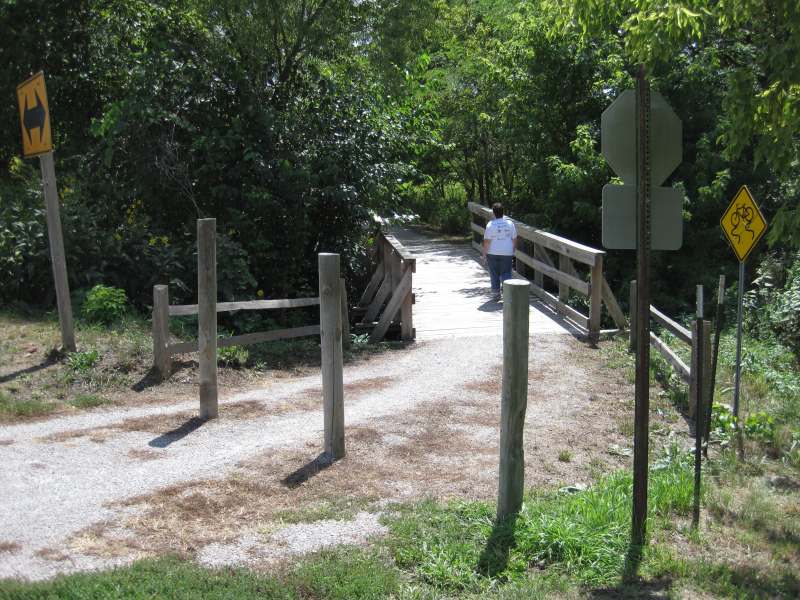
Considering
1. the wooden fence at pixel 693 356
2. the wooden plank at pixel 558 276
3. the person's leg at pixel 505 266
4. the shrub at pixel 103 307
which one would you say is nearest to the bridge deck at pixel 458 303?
the person's leg at pixel 505 266

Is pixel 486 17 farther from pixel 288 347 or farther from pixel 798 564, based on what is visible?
pixel 798 564

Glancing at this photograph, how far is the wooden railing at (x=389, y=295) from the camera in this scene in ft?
40.5

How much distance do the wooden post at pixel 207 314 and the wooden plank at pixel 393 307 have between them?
4.48 m

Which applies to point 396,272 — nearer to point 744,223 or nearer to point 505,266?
point 505,266

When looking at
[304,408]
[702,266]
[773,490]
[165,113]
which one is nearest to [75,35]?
[165,113]

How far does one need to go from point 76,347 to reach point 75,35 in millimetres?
7259

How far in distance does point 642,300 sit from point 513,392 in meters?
1.00

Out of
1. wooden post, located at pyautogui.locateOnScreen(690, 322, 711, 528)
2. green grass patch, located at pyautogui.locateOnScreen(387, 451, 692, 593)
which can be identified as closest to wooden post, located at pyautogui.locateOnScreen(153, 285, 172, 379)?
green grass patch, located at pyautogui.locateOnScreen(387, 451, 692, 593)

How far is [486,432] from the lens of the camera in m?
8.05

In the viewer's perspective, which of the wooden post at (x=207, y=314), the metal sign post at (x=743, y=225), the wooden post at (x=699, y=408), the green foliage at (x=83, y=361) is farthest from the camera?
the green foliage at (x=83, y=361)

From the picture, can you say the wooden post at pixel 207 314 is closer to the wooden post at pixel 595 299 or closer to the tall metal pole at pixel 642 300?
the tall metal pole at pixel 642 300

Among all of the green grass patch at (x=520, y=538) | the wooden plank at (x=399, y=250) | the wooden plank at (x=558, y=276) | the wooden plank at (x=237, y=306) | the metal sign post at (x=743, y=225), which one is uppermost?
the metal sign post at (x=743, y=225)

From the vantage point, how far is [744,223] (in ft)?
30.8

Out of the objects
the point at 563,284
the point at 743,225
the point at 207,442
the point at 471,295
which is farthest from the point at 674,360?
the point at 471,295
